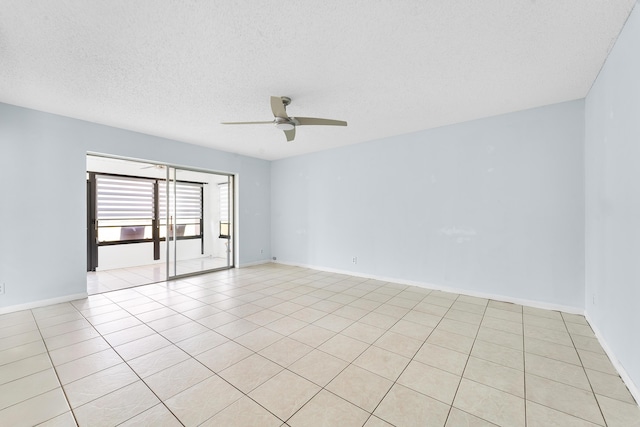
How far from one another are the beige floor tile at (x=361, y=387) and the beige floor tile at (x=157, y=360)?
141 centimetres

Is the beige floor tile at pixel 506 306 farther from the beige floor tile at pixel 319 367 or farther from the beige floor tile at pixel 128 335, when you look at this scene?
the beige floor tile at pixel 128 335

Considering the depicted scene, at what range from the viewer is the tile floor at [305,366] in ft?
5.69

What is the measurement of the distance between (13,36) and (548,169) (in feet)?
19.0

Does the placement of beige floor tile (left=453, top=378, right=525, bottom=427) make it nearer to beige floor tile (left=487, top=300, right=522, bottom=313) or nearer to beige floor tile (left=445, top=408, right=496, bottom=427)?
beige floor tile (left=445, top=408, right=496, bottom=427)

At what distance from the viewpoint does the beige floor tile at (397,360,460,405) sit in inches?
75.5

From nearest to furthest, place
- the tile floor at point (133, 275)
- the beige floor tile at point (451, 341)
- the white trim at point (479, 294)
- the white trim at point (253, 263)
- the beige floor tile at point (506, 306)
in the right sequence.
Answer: the beige floor tile at point (451, 341)
the white trim at point (479, 294)
the beige floor tile at point (506, 306)
the tile floor at point (133, 275)
the white trim at point (253, 263)

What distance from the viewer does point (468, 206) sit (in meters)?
4.17

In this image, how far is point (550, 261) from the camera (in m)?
3.54

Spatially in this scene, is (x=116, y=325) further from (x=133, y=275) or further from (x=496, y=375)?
(x=496, y=375)

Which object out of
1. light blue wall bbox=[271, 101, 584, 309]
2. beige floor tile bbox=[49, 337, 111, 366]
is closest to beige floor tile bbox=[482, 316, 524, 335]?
light blue wall bbox=[271, 101, 584, 309]

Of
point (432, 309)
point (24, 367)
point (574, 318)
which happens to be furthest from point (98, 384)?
point (574, 318)

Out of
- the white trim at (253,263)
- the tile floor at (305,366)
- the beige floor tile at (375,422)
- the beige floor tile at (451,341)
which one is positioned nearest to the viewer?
the beige floor tile at (375,422)

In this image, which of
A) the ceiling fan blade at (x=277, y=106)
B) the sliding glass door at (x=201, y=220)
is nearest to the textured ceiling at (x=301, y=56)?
the ceiling fan blade at (x=277, y=106)

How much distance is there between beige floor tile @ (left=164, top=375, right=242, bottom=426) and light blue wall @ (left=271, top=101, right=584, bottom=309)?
3646mm
